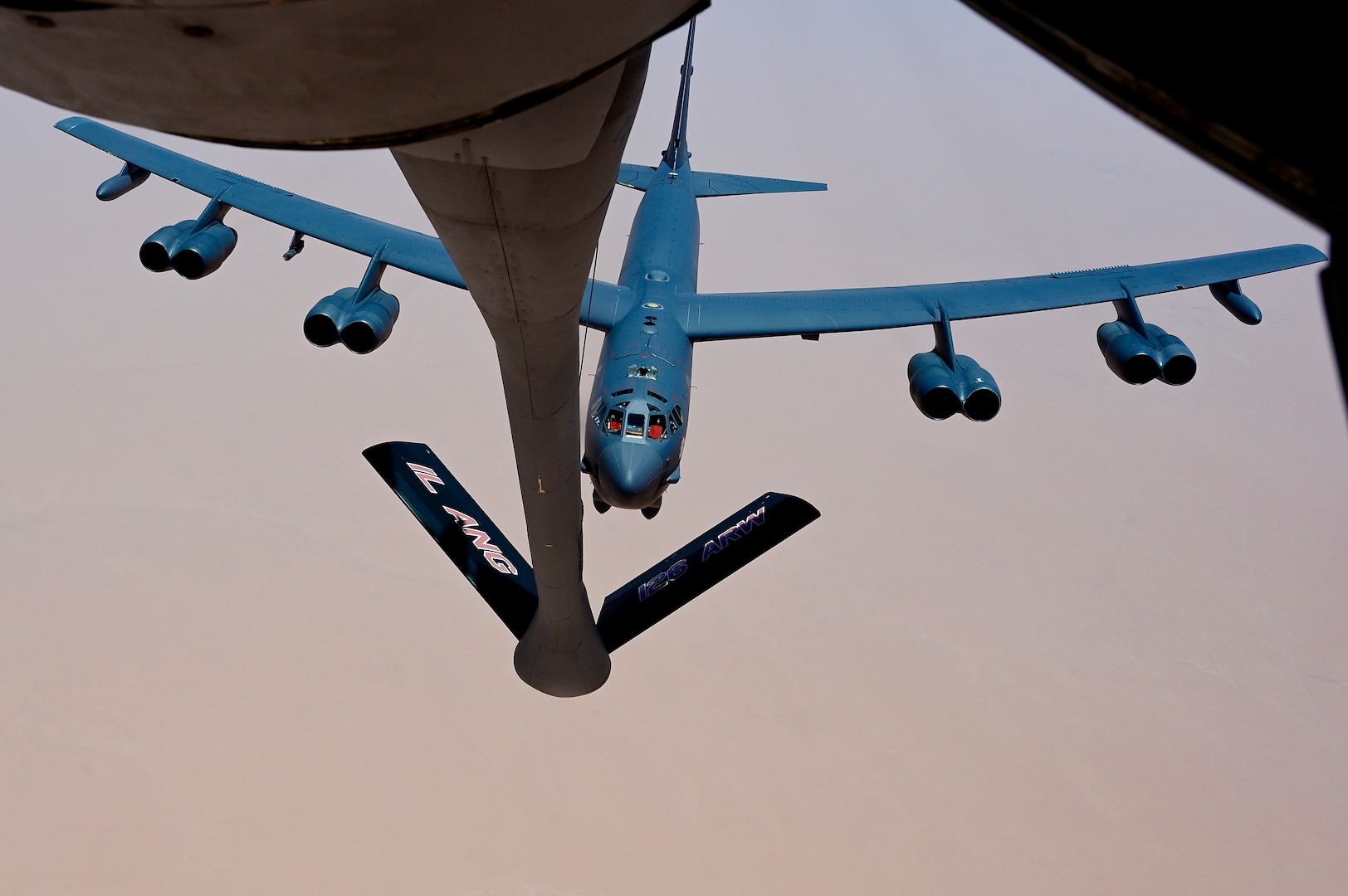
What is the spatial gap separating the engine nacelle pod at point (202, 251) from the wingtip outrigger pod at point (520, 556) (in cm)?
462

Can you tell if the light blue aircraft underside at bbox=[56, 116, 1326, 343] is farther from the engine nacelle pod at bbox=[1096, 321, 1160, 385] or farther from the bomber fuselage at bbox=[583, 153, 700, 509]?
the engine nacelle pod at bbox=[1096, 321, 1160, 385]

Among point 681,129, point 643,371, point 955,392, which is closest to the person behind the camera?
point 955,392

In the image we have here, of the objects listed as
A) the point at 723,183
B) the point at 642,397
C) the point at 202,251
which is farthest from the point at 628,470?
the point at 723,183

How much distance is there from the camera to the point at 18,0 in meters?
2.30

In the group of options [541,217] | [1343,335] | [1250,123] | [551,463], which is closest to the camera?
[1343,335]

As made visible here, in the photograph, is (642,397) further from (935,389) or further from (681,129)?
(681,129)

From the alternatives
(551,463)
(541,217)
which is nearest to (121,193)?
(551,463)

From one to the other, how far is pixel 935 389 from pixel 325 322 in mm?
10909

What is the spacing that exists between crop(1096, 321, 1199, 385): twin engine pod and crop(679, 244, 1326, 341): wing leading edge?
1.09 meters

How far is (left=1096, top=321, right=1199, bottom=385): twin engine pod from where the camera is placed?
661 inches

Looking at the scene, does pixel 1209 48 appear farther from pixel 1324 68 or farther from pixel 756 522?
pixel 756 522

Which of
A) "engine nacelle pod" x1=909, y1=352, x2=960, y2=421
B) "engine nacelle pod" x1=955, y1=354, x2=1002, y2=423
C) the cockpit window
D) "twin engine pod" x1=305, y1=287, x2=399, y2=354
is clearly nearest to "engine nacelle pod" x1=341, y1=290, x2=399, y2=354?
"twin engine pod" x1=305, y1=287, x2=399, y2=354

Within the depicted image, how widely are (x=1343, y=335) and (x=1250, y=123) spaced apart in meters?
0.43

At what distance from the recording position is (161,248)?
15.4 metres
